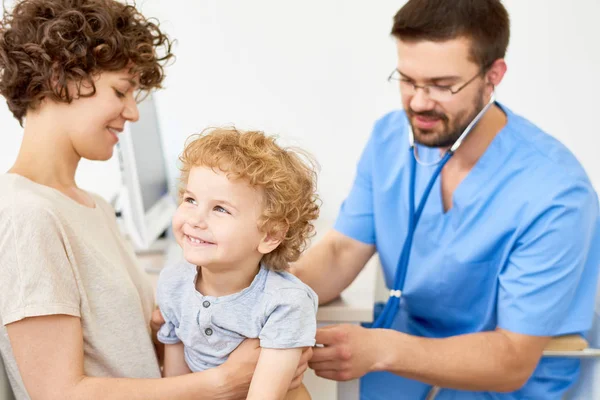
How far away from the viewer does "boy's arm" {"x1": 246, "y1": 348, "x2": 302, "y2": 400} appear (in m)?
1.07

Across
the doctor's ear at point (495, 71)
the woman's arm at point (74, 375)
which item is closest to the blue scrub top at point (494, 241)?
the doctor's ear at point (495, 71)

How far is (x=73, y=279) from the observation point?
1088mm

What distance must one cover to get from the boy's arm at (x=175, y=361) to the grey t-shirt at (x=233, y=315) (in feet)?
0.07

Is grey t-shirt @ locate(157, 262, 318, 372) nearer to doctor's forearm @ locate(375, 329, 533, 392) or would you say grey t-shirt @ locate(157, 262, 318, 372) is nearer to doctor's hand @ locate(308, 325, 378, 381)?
doctor's hand @ locate(308, 325, 378, 381)

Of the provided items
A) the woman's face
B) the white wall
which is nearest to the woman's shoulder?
the woman's face

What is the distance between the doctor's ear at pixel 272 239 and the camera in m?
1.12

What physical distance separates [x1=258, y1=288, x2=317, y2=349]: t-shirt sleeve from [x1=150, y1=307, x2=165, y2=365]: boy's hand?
22 cm

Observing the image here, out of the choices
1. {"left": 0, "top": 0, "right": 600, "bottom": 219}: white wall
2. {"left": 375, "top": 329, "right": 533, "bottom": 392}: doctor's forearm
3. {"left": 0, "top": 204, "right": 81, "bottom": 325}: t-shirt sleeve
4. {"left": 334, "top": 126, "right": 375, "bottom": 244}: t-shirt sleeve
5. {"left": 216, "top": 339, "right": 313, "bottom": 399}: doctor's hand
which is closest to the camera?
{"left": 0, "top": 204, "right": 81, "bottom": 325}: t-shirt sleeve

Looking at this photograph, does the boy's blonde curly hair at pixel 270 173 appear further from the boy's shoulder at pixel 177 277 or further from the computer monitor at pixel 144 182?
the computer monitor at pixel 144 182

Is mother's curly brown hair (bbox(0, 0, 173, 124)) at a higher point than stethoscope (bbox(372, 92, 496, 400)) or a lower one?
higher

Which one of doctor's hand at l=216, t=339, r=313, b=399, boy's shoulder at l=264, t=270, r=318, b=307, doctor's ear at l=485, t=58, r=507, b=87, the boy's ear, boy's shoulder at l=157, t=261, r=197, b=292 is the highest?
doctor's ear at l=485, t=58, r=507, b=87

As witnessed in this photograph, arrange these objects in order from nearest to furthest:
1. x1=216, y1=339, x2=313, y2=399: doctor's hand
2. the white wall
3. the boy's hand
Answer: x1=216, y1=339, x2=313, y2=399: doctor's hand → the boy's hand → the white wall

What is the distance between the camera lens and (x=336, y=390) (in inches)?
58.8

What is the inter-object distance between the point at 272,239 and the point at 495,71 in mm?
671
